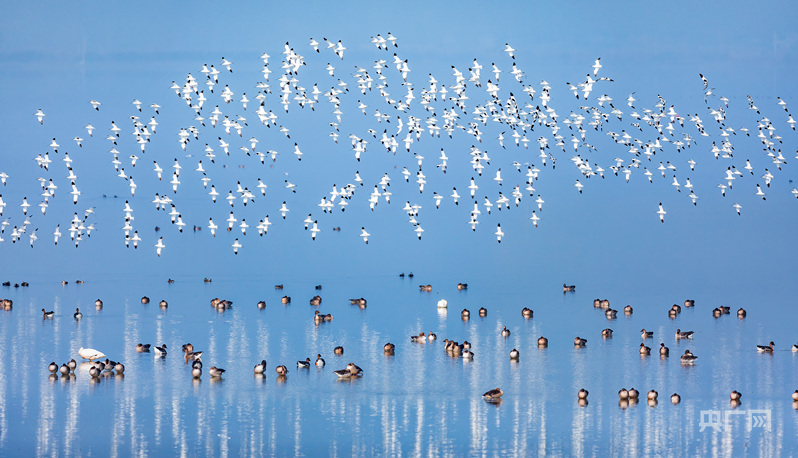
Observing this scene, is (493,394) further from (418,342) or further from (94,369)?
(94,369)

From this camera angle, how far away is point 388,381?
37.4 metres

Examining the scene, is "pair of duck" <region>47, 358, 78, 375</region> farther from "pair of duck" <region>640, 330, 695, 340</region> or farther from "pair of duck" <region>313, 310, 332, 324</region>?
"pair of duck" <region>640, 330, 695, 340</region>

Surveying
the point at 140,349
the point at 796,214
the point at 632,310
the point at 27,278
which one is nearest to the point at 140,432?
the point at 140,349

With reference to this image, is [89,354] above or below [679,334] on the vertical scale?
below

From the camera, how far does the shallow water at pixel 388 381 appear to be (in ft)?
103

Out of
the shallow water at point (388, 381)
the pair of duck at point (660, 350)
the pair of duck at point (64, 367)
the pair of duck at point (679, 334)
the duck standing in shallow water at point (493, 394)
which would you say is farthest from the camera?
the pair of duck at point (679, 334)

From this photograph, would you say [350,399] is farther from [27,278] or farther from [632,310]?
[27,278]

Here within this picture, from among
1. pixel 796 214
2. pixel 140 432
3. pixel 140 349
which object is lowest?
pixel 140 432

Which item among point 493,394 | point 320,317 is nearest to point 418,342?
point 320,317

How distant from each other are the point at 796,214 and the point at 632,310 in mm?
54187

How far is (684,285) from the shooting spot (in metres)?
59.2

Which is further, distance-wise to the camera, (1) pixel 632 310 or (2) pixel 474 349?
(1) pixel 632 310

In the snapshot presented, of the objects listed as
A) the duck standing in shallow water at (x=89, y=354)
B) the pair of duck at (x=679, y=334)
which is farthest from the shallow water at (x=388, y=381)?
the duck standing in shallow water at (x=89, y=354)

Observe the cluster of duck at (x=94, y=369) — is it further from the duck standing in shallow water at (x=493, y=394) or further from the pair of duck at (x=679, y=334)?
the pair of duck at (x=679, y=334)
